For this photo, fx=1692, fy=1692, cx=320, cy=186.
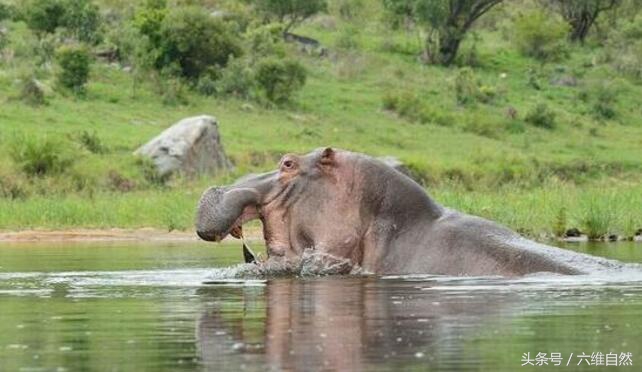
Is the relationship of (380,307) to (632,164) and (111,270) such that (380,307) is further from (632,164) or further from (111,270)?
(632,164)

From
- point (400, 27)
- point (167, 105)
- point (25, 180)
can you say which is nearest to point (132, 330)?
point (25, 180)

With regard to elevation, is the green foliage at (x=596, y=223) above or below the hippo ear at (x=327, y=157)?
below

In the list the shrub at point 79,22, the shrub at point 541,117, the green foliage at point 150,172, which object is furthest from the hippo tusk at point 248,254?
the shrub at point 541,117

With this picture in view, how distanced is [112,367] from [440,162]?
30.1 metres

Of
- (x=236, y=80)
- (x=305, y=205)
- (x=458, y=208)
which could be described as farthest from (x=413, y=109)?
(x=305, y=205)

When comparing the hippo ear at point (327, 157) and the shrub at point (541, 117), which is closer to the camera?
the hippo ear at point (327, 157)

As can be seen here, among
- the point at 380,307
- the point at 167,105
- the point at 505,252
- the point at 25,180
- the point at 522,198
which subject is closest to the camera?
the point at 380,307

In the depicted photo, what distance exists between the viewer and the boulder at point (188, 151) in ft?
106

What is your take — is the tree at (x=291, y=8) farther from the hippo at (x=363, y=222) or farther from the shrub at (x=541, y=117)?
the hippo at (x=363, y=222)

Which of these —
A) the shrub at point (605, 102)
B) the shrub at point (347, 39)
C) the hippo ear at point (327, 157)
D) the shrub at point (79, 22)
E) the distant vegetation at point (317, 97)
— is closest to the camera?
the hippo ear at point (327, 157)

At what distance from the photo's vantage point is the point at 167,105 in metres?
40.1

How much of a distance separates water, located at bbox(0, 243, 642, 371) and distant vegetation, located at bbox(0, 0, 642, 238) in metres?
10.8

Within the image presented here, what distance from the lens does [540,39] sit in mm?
53344

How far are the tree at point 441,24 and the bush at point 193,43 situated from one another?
995 centimetres
